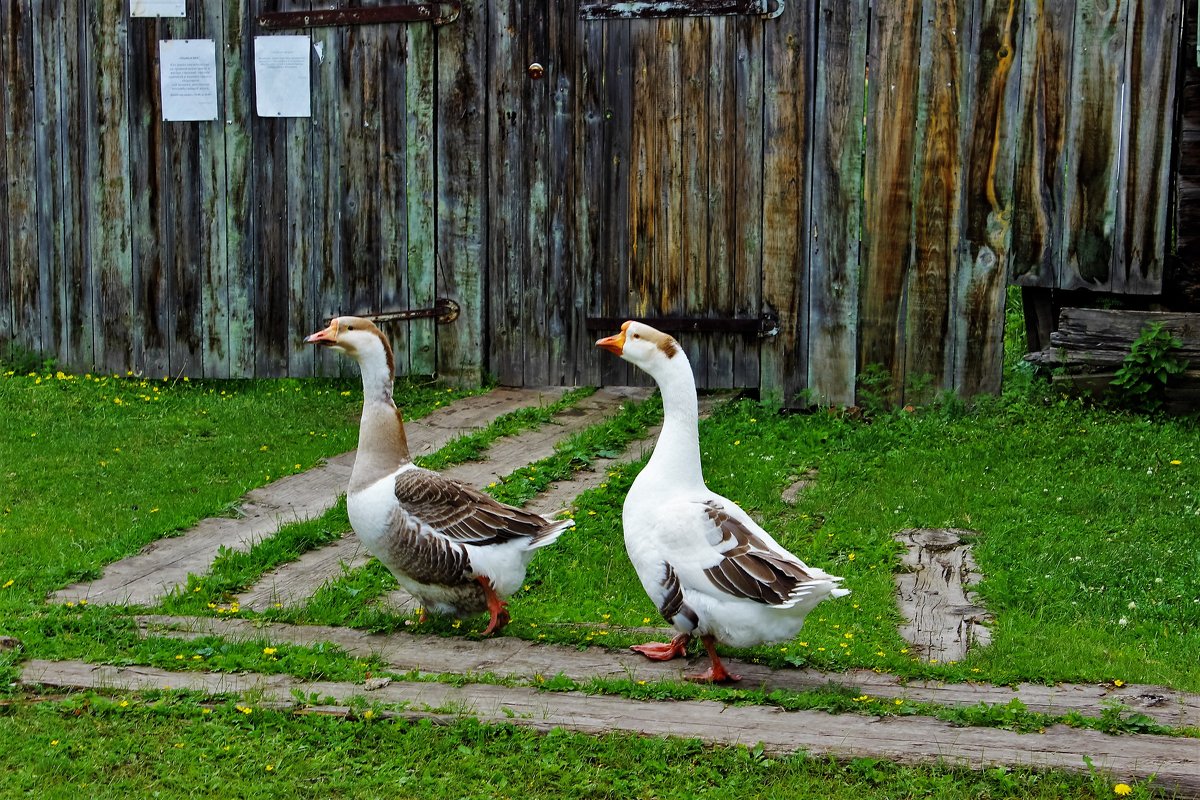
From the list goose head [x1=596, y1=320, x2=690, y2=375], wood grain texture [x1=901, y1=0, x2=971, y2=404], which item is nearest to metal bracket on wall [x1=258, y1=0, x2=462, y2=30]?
wood grain texture [x1=901, y1=0, x2=971, y2=404]

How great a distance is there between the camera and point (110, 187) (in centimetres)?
1137

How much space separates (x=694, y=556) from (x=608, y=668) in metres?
0.61

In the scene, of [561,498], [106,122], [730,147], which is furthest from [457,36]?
[561,498]

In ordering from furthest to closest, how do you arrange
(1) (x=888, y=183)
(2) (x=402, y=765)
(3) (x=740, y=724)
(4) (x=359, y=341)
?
(1) (x=888, y=183) → (4) (x=359, y=341) → (3) (x=740, y=724) → (2) (x=402, y=765)

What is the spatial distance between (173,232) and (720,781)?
27.6 feet

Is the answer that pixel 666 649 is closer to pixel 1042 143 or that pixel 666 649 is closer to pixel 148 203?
pixel 1042 143

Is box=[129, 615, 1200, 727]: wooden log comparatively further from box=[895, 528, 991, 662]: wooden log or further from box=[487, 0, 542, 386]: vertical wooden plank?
box=[487, 0, 542, 386]: vertical wooden plank

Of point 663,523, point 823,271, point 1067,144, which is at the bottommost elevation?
point 663,523

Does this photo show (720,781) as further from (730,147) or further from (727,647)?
(730,147)

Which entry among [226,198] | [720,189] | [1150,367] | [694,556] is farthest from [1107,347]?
[226,198]

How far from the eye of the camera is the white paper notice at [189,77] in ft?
36.3

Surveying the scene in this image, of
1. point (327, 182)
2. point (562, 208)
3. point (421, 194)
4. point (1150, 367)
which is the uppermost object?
point (327, 182)

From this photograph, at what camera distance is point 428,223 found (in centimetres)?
1078

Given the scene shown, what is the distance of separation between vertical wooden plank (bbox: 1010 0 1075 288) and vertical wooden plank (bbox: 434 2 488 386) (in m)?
4.10
